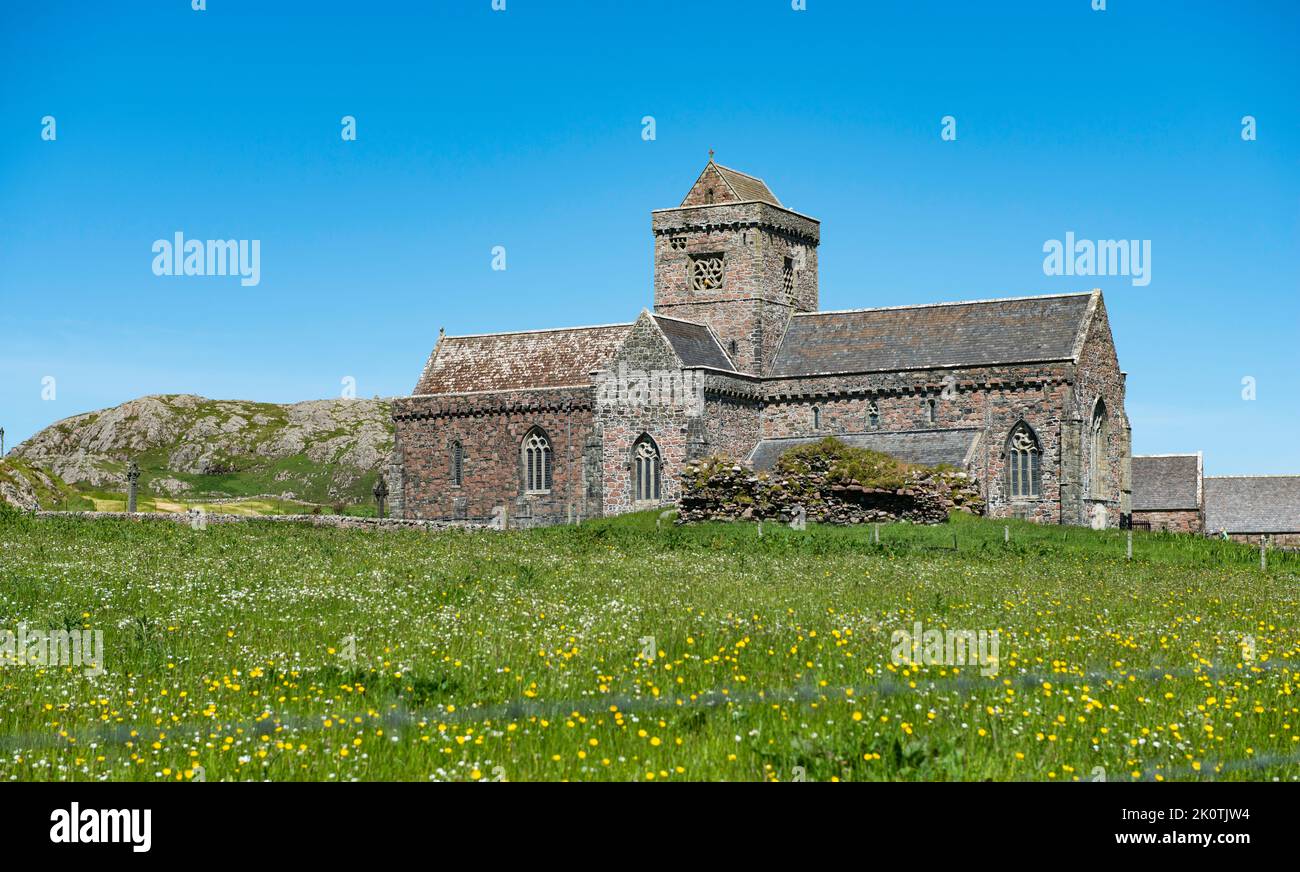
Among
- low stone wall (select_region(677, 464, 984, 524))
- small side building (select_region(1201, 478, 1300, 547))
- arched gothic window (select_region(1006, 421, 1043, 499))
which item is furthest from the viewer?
small side building (select_region(1201, 478, 1300, 547))

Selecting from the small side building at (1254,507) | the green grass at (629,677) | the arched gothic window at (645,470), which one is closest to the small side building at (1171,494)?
the small side building at (1254,507)

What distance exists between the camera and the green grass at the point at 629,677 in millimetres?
10602

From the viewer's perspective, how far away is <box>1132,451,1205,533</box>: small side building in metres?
75.6

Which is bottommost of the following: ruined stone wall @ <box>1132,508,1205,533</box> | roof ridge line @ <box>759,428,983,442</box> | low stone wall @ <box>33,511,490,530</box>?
ruined stone wall @ <box>1132,508,1205,533</box>

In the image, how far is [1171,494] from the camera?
76562 millimetres

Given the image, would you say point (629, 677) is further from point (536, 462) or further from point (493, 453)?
point (493, 453)

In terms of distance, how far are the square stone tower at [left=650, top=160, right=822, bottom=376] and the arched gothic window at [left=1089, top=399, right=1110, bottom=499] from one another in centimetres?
1437

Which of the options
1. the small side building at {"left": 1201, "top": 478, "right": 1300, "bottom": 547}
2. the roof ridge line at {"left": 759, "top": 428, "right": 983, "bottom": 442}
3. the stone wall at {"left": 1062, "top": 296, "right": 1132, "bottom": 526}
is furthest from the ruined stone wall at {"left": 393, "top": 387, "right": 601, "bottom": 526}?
the small side building at {"left": 1201, "top": 478, "right": 1300, "bottom": 547}

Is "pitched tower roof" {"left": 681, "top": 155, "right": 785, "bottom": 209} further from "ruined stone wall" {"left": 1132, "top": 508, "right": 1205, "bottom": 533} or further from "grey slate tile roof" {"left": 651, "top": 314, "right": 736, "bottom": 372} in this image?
"ruined stone wall" {"left": 1132, "top": 508, "right": 1205, "bottom": 533}

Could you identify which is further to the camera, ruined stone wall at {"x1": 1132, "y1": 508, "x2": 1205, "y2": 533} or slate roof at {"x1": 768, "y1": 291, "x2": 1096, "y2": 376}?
ruined stone wall at {"x1": 1132, "y1": 508, "x2": 1205, "y2": 533}

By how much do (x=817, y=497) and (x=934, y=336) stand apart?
11628mm

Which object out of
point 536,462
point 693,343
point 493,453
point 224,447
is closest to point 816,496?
point 693,343

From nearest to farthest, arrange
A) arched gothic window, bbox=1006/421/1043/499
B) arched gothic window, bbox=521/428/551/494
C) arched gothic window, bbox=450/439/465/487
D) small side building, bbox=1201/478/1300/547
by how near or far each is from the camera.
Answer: arched gothic window, bbox=1006/421/1043/499, arched gothic window, bbox=521/428/551/494, arched gothic window, bbox=450/439/465/487, small side building, bbox=1201/478/1300/547
